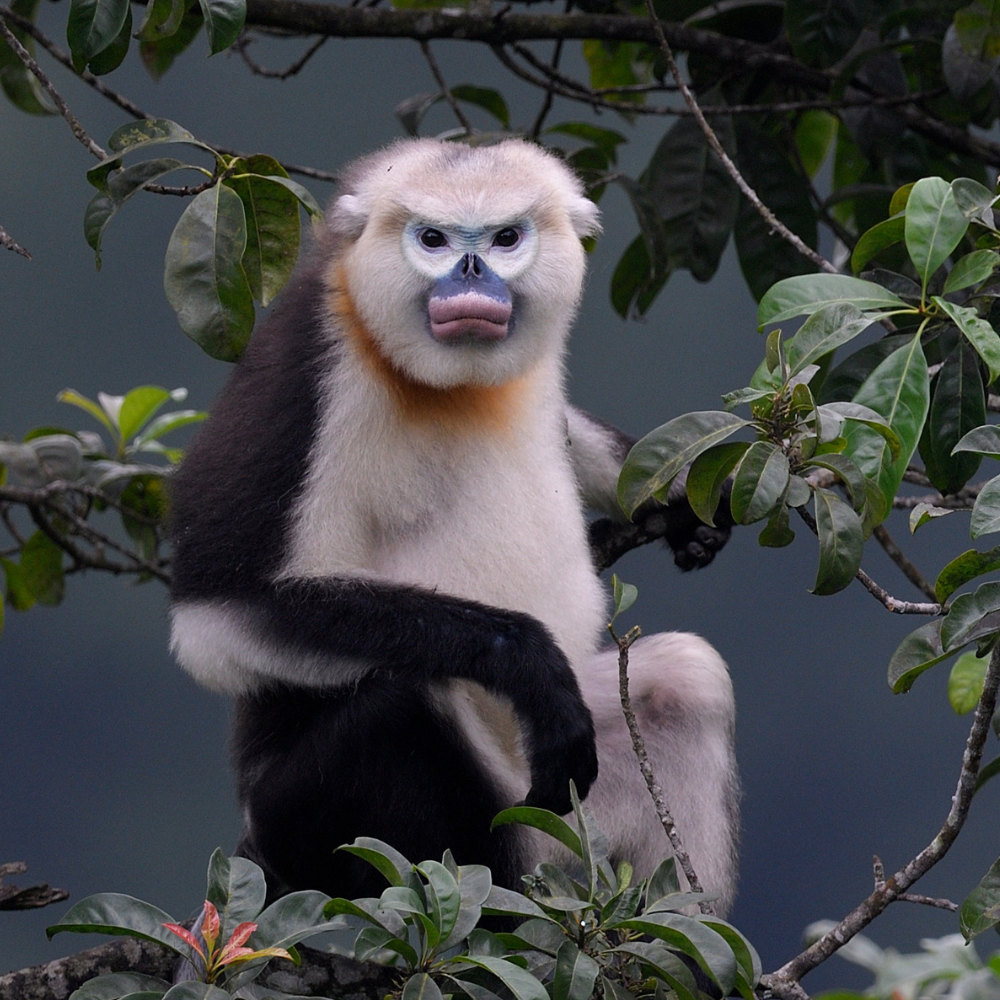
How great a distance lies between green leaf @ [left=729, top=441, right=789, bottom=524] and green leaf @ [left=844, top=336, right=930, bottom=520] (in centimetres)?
12

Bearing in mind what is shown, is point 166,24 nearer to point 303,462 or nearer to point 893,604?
point 303,462

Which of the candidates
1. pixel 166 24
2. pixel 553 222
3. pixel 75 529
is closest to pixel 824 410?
pixel 553 222

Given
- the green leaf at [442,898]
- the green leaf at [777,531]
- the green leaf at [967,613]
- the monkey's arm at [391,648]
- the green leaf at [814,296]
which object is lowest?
the green leaf at [442,898]

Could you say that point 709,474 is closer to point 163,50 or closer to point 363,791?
point 363,791

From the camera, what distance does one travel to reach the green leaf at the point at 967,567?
175 centimetres

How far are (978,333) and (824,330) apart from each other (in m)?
0.19

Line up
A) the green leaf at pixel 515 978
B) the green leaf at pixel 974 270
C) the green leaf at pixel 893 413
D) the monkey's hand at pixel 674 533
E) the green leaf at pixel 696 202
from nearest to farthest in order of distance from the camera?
1. the green leaf at pixel 515 978
2. the green leaf at pixel 893 413
3. the green leaf at pixel 974 270
4. the monkey's hand at pixel 674 533
5. the green leaf at pixel 696 202

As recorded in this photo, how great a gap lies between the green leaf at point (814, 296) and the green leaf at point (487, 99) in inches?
67.5

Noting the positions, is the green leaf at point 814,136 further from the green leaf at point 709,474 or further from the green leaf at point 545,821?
the green leaf at point 545,821

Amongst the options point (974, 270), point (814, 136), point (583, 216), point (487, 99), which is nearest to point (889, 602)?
point (974, 270)

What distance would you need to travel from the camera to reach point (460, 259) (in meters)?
2.09

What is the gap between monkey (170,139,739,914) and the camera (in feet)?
6.72

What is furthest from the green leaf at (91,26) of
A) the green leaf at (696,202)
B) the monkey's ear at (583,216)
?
the green leaf at (696,202)

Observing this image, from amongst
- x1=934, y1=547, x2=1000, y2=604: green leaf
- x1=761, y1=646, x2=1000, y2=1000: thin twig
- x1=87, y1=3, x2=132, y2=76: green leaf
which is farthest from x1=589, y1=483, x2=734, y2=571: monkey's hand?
x1=87, y1=3, x2=132, y2=76: green leaf
